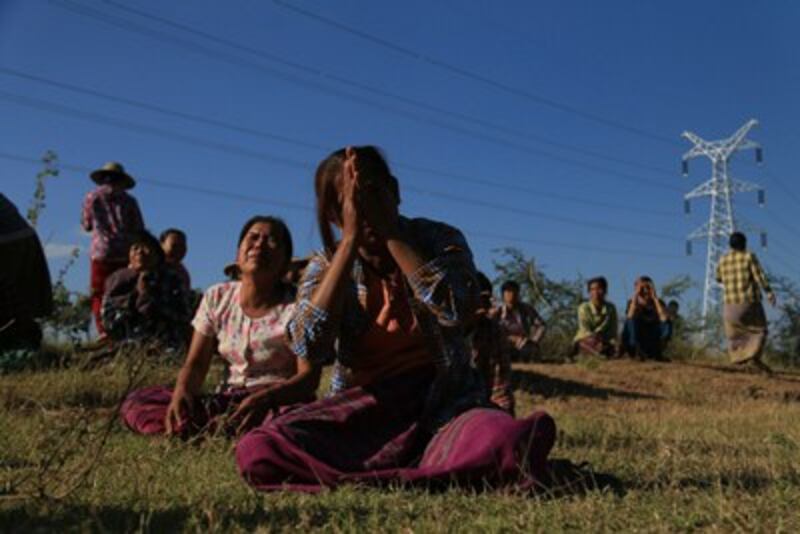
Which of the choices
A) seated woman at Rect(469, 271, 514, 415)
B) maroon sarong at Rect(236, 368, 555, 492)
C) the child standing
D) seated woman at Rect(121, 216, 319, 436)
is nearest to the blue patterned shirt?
maroon sarong at Rect(236, 368, 555, 492)

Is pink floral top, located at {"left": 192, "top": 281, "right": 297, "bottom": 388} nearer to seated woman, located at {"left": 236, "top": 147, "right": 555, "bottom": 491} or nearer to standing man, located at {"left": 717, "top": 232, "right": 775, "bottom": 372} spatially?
seated woman, located at {"left": 236, "top": 147, "right": 555, "bottom": 491}

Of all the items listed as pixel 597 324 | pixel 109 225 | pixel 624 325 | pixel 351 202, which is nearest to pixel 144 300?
pixel 109 225

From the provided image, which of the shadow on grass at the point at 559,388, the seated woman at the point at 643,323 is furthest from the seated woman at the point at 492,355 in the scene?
the seated woman at the point at 643,323

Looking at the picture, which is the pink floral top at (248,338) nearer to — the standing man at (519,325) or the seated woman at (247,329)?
the seated woman at (247,329)

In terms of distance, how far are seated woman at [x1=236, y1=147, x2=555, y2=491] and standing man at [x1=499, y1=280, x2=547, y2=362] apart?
8.17 meters

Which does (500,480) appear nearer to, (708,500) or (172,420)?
(708,500)

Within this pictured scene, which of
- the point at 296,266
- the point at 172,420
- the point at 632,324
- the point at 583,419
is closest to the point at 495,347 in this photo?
the point at 583,419

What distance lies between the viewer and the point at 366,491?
300 cm

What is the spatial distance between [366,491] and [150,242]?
16.3 feet

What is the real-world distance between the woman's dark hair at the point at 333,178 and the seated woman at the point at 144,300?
429cm

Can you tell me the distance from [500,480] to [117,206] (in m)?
6.97

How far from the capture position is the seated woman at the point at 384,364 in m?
3.09

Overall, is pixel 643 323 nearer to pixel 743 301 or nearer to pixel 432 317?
pixel 743 301

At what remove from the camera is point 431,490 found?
307 cm
